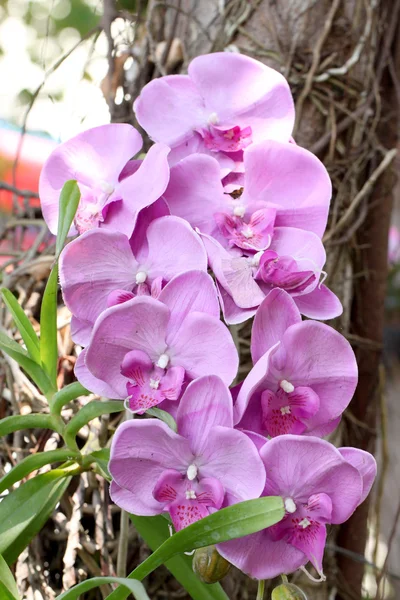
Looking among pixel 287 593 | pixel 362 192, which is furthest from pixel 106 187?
pixel 362 192

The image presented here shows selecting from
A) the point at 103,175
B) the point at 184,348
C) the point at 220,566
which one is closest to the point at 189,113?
the point at 103,175

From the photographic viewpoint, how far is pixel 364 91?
0.88 meters

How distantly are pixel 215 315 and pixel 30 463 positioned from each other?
0.20 metres

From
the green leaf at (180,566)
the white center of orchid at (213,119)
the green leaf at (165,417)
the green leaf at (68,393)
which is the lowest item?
the green leaf at (180,566)

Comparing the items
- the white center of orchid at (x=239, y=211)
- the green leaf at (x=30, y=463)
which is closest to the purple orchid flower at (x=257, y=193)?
the white center of orchid at (x=239, y=211)

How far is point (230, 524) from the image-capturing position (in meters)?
0.38

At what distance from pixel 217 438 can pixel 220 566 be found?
10 cm

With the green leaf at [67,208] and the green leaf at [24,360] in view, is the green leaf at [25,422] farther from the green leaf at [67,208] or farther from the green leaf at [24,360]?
the green leaf at [67,208]

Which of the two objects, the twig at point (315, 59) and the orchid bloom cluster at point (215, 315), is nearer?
the orchid bloom cluster at point (215, 315)

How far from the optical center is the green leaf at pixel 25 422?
50 centimetres

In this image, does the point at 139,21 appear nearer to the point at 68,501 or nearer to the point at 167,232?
the point at 167,232

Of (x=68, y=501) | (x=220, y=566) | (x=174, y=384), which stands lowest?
(x=68, y=501)

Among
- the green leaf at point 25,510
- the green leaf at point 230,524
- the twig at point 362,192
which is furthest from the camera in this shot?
the twig at point 362,192

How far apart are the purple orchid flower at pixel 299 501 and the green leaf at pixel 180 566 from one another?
0.09 meters
